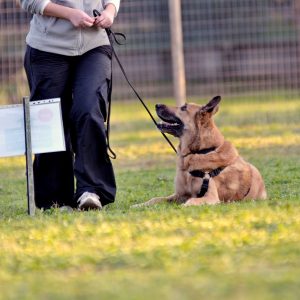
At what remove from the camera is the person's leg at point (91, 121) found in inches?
288

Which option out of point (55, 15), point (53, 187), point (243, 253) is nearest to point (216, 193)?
point (53, 187)

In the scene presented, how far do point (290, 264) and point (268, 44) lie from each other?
37.8ft

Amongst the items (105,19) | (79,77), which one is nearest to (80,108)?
(79,77)

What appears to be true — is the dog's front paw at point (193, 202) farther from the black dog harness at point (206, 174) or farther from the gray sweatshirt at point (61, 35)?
the gray sweatshirt at point (61, 35)

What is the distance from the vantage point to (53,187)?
763cm

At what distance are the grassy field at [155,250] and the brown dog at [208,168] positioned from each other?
23cm

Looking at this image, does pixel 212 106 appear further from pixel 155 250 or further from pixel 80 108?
pixel 155 250

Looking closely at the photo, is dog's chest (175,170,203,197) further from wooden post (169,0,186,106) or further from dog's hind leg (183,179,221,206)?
wooden post (169,0,186,106)

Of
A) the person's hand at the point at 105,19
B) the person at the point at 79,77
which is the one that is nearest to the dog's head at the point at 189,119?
the person at the point at 79,77

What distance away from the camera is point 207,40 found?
1614 cm

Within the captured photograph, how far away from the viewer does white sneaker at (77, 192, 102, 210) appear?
7250 millimetres

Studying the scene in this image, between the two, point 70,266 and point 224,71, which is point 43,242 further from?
point 224,71

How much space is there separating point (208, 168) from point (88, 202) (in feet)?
2.95

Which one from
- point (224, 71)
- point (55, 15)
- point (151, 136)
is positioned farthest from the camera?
point (224, 71)
